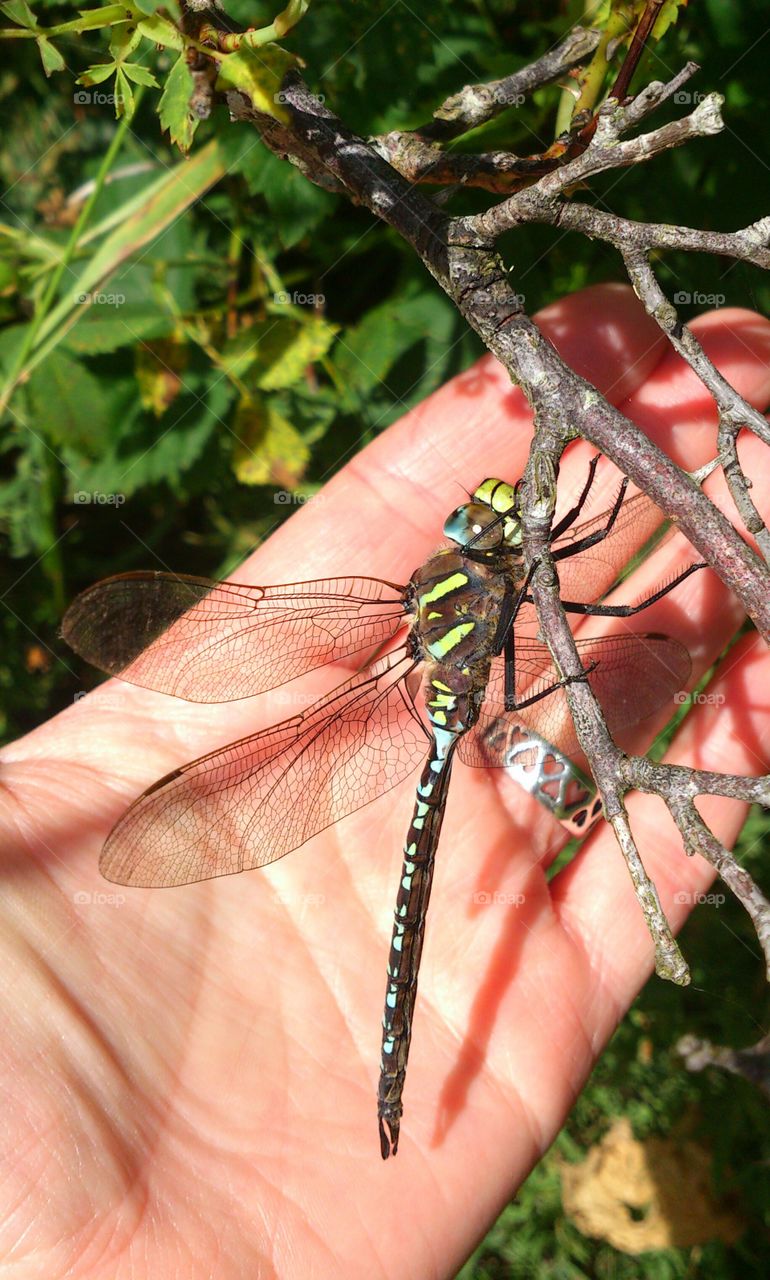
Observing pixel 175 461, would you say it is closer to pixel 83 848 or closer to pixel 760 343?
pixel 83 848

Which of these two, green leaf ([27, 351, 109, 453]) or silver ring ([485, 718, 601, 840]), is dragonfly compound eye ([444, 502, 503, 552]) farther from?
green leaf ([27, 351, 109, 453])

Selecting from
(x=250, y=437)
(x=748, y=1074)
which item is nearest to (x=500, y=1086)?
(x=748, y=1074)

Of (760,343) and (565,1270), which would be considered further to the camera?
(565,1270)

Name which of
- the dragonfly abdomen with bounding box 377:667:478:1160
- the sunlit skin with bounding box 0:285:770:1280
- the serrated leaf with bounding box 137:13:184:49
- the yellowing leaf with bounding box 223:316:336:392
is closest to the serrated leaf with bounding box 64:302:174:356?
the yellowing leaf with bounding box 223:316:336:392

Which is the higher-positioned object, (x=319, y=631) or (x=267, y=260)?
(x=267, y=260)

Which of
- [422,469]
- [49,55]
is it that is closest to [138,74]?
[49,55]

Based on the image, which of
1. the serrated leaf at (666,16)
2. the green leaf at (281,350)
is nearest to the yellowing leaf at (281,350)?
the green leaf at (281,350)

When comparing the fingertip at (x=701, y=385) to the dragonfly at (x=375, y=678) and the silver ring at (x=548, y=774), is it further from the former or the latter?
the silver ring at (x=548, y=774)
